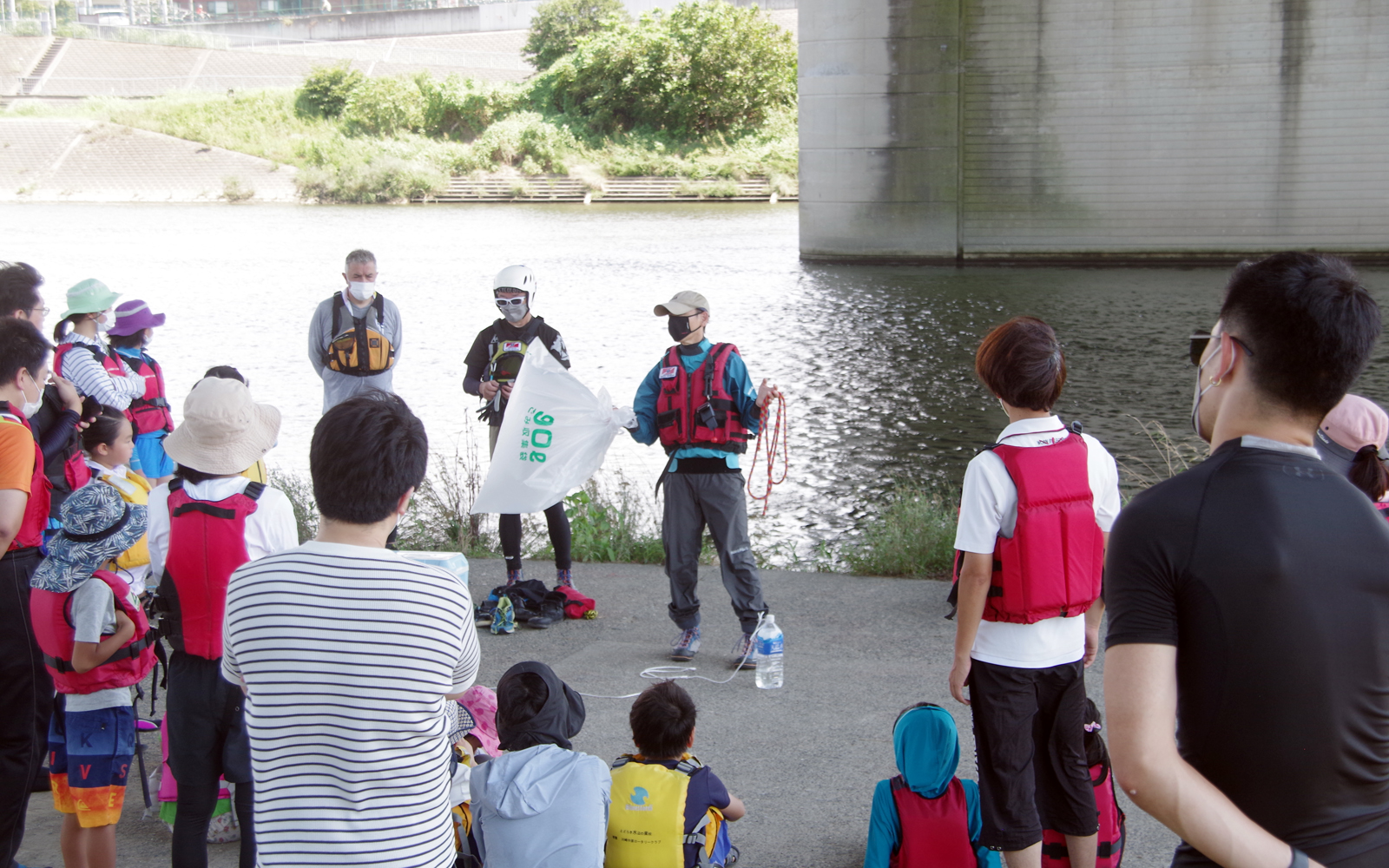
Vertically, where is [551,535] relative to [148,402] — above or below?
below

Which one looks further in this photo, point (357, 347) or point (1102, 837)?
point (357, 347)

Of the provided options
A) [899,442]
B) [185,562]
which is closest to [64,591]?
[185,562]

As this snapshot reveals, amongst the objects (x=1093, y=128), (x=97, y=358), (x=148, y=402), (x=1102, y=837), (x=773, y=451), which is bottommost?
(x=1102, y=837)

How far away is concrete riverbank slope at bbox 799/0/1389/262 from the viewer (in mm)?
29141

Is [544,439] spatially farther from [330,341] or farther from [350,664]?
[350,664]

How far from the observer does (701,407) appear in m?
5.80

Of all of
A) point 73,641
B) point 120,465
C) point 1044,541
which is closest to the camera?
point 1044,541

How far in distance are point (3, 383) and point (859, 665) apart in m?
4.05

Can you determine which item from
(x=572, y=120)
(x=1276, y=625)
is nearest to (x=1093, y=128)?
(x=1276, y=625)

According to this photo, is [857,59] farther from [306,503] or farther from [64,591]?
[64,591]

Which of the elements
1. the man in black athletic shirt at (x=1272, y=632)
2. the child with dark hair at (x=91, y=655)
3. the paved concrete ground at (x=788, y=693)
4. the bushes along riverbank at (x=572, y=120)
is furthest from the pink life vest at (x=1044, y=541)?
the bushes along riverbank at (x=572, y=120)

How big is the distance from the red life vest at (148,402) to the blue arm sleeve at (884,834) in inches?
215

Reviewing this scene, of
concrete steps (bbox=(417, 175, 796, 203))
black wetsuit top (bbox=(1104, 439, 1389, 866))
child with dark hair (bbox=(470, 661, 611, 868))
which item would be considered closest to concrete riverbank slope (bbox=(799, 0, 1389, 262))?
concrete steps (bbox=(417, 175, 796, 203))

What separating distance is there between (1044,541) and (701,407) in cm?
267
